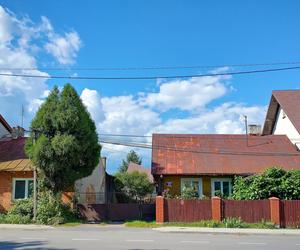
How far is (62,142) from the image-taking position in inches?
1021

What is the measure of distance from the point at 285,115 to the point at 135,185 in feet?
57.7

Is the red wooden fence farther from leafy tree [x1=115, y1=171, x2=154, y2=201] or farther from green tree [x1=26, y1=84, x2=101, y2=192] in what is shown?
leafy tree [x1=115, y1=171, x2=154, y2=201]

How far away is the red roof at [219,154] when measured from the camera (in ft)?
109

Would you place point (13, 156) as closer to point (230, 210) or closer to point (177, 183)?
point (177, 183)

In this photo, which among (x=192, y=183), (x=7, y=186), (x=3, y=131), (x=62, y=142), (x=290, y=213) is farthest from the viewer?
(x=3, y=131)

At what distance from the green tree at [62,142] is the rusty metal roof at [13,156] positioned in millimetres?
3065

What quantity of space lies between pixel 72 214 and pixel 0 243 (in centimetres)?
1202

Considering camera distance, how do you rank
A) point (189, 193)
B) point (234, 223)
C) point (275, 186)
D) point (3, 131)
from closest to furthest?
point (234, 223)
point (275, 186)
point (189, 193)
point (3, 131)

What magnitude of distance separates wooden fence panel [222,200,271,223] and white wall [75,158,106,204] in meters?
10.1

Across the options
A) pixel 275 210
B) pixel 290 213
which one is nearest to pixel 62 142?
pixel 275 210

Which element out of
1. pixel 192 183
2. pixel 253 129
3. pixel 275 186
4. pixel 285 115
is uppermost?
pixel 285 115

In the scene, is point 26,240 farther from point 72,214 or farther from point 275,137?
point 275,137

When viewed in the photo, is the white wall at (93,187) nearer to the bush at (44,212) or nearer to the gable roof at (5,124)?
the bush at (44,212)

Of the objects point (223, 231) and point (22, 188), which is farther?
point (22, 188)
